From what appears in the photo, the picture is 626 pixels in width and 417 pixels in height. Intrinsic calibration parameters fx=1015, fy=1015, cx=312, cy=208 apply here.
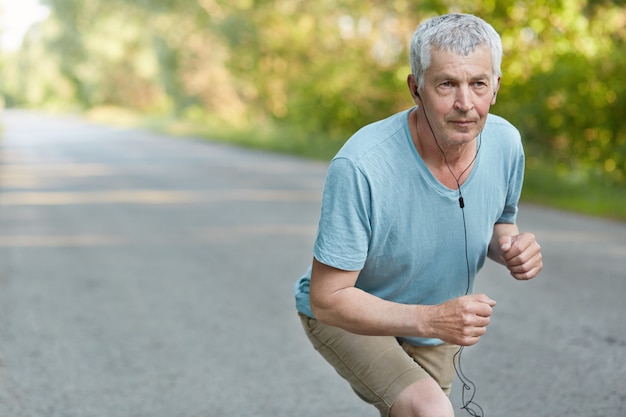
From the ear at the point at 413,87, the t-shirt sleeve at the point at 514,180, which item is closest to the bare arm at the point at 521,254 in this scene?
the t-shirt sleeve at the point at 514,180

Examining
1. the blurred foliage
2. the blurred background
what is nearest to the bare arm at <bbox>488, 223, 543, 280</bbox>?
the blurred background

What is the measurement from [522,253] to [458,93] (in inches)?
19.9

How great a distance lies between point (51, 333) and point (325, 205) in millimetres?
4373

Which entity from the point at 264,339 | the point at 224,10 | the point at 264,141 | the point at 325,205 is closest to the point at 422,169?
the point at 325,205

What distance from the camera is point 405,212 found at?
8.56 feet

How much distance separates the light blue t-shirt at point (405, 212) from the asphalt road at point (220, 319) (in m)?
2.05

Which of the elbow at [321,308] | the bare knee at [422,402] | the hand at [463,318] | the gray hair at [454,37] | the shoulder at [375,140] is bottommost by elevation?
the bare knee at [422,402]

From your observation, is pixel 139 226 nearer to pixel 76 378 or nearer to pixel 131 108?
pixel 76 378

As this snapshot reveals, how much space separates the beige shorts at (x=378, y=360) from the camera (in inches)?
105

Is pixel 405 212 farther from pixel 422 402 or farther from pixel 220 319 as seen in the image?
pixel 220 319

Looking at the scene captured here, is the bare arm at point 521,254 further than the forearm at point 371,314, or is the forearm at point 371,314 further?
the bare arm at point 521,254

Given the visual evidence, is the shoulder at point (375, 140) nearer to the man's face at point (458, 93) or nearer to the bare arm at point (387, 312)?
the man's face at point (458, 93)

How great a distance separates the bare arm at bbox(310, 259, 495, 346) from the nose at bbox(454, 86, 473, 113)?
483 mm

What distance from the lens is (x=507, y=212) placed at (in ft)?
9.91
